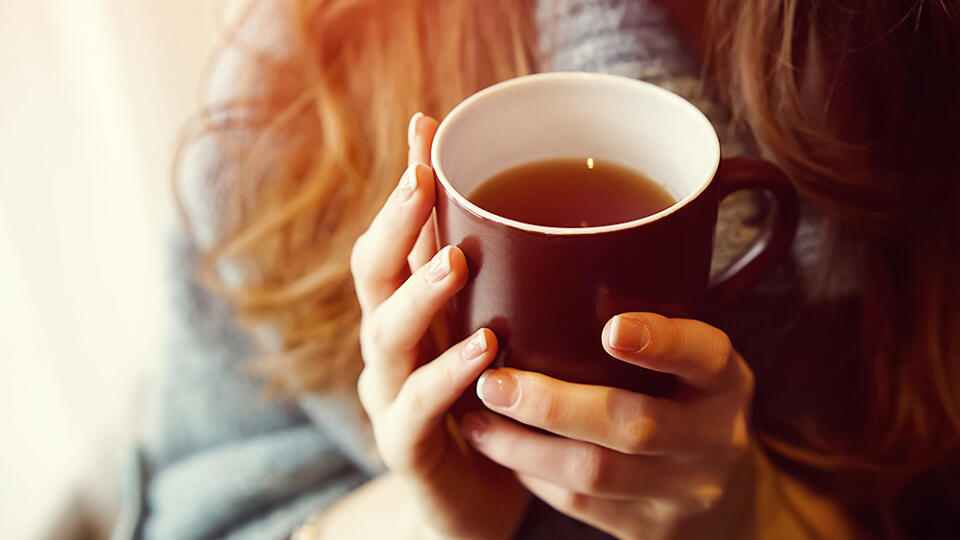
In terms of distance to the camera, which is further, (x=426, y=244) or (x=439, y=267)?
(x=426, y=244)

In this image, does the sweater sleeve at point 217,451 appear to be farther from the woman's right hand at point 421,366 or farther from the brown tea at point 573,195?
the brown tea at point 573,195

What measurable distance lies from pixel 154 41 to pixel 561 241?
31.3 inches

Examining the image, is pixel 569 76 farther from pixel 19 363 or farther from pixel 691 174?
pixel 19 363

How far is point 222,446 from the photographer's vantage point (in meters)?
0.97

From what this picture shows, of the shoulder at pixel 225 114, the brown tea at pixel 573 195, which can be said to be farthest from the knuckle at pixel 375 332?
the shoulder at pixel 225 114

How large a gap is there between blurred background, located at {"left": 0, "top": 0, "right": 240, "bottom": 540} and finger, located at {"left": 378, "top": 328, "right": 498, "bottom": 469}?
1.44ft

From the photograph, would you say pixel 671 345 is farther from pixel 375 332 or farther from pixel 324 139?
pixel 324 139

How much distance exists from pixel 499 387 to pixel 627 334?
0.29 feet

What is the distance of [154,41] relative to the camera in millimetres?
1028

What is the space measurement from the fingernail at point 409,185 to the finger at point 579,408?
0.12 meters

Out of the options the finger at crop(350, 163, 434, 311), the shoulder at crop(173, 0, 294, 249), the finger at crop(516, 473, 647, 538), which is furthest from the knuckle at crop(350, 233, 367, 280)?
the shoulder at crop(173, 0, 294, 249)

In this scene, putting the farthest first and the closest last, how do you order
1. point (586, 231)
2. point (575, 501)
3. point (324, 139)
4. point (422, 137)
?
point (324, 139) → point (575, 501) → point (422, 137) → point (586, 231)

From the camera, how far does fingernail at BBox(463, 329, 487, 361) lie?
0.49 meters

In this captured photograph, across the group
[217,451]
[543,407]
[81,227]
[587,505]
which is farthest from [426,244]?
[81,227]
